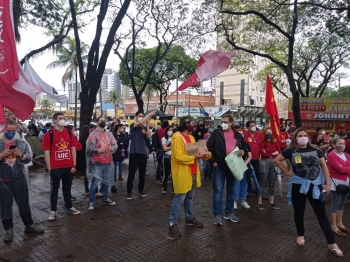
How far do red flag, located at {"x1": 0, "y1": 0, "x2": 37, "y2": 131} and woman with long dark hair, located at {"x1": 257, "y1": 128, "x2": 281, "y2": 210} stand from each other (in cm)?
474

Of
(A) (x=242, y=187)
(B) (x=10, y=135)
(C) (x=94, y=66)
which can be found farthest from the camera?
(C) (x=94, y=66)

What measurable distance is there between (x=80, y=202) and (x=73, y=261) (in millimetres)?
2978

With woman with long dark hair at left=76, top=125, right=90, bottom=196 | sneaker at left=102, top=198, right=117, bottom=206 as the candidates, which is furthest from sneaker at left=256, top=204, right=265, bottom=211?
woman with long dark hair at left=76, top=125, right=90, bottom=196

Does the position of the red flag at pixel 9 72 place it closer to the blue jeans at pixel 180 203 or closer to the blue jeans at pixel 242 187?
the blue jeans at pixel 180 203

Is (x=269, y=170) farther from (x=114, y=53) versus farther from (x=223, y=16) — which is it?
(x=114, y=53)

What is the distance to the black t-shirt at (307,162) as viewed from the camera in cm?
434

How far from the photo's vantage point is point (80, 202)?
22.5 ft

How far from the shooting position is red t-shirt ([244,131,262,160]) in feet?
22.6

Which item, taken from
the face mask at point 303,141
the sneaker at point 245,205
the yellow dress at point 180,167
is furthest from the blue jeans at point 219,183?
the face mask at point 303,141

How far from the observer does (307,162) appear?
4.36 m

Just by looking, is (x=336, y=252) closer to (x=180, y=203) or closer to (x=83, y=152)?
(x=180, y=203)

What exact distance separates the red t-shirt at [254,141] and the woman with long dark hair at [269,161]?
0.15 m

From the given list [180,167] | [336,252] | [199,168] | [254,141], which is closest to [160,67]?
[254,141]

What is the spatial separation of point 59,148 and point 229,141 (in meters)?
3.00
